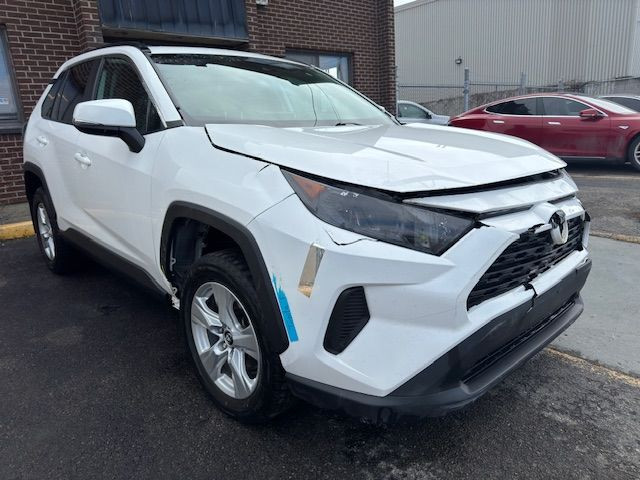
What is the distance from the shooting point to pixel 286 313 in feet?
6.23

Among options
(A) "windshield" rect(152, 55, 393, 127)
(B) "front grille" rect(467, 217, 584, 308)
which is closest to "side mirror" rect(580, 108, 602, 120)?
(A) "windshield" rect(152, 55, 393, 127)

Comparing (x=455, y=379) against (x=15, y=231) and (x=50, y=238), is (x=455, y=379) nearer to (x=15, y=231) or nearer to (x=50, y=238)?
(x=50, y=238)

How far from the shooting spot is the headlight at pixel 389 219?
5.77 ft

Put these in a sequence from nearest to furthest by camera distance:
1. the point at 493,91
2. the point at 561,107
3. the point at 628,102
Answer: the point at 561,107
the point at 628,102
the point at 493,91

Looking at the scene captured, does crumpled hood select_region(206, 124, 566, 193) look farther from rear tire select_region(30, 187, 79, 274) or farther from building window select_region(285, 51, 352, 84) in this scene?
building window select_region(285, 51, 352, 84)

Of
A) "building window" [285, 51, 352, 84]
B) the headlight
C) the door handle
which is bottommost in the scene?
the headlight

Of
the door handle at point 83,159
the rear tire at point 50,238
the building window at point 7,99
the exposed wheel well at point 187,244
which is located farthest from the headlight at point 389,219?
the building window at point 7,99

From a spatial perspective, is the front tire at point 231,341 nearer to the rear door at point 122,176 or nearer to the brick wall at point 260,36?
the rear door at point 122,176

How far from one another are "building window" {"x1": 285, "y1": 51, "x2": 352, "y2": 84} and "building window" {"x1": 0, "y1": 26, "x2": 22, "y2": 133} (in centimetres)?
476

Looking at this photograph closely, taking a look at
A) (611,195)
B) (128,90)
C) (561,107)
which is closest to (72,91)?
(128,90)

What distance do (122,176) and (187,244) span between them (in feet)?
1.97

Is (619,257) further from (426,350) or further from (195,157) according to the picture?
(195,157)

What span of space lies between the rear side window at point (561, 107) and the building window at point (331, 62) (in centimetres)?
389

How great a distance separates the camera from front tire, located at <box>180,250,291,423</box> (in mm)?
2061
